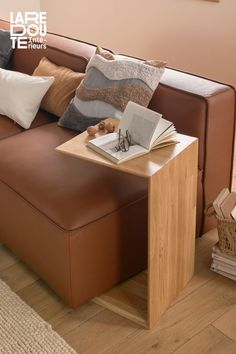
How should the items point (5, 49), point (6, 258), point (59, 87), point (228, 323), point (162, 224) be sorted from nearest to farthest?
point (162, 224) < point (228, 323) < point (6, 258) < point (59, 87) < point (5, 49)

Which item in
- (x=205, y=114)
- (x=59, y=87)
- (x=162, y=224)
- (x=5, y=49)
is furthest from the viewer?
(x=5, y=49)

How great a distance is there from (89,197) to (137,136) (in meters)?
0.28

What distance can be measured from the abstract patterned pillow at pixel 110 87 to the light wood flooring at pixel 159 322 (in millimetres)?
711

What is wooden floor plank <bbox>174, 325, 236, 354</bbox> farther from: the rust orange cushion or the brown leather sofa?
the rust orange cushion

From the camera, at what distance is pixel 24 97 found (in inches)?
104

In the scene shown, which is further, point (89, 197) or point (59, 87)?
point (59, 87)

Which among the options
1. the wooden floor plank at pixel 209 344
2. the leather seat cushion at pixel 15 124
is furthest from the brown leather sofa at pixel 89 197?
the wooden floor plank at pixel 209 344

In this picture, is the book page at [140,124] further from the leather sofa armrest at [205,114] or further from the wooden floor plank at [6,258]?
the wooden floor plank at [6,258]

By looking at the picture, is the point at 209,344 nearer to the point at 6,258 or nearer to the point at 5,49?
the point at 6,258

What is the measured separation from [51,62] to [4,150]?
0.65 meters

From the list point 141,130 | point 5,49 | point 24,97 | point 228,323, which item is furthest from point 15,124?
point 228,323

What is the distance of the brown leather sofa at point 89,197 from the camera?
1.96 meters

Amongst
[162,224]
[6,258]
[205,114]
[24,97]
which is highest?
[205,114]

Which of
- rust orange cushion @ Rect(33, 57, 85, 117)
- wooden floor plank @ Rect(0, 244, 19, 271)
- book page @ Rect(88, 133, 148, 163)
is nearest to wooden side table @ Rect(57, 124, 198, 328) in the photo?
book page @ Rect(88, 133, 148, 163)
